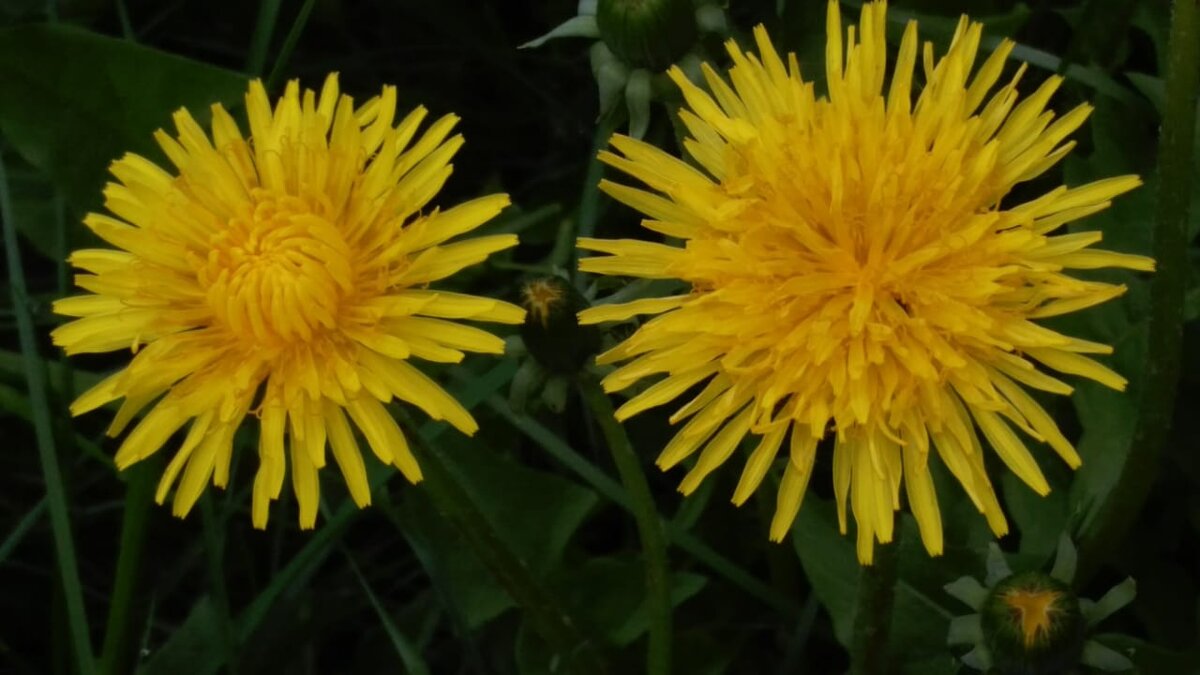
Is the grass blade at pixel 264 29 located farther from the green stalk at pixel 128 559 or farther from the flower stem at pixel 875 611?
the flower stem at pixel 875 611

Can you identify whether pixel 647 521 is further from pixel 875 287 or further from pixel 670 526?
pixel 875 287

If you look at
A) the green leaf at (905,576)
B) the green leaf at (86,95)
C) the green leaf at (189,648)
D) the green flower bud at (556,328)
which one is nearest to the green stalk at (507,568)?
the green flower bud at (556,328)

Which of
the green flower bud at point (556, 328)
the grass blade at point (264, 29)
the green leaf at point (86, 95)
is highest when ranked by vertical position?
the grass blade at point (264, 29)

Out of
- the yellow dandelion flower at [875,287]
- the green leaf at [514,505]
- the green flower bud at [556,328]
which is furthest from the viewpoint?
the green leaf at [514,505]

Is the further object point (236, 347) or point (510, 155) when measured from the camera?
point (510, 155)

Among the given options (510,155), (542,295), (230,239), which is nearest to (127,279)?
(230,239)

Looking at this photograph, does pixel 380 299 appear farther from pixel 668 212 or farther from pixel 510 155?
pixel 510 155

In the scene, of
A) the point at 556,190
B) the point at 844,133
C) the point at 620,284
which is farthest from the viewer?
the point at 556,190
